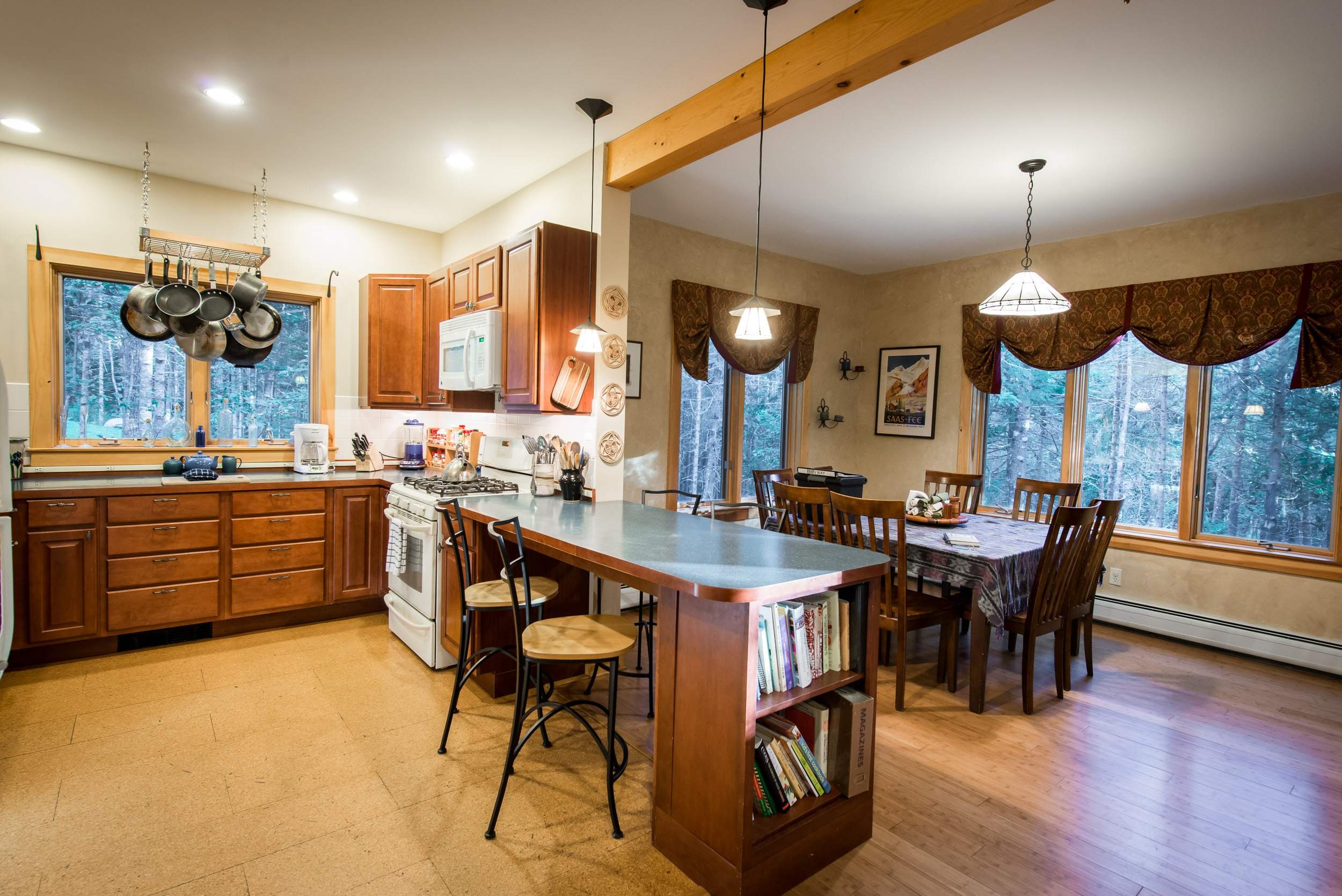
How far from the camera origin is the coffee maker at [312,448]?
4.13 metres

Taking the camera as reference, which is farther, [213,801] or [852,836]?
[213,801]

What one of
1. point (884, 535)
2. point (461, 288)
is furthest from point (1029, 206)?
point (461, 288)

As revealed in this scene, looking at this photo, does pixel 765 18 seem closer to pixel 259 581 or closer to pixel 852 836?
pixel 852 836

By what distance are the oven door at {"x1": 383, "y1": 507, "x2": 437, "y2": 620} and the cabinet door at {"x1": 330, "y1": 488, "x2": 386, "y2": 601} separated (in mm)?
567

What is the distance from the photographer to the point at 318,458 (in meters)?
4.14

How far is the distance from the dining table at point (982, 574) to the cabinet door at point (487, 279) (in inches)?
103

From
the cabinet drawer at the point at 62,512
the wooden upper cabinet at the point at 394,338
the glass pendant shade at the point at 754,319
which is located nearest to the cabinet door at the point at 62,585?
the cabinet drawer at the point at 62,512

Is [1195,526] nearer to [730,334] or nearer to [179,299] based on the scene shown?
[730,334]

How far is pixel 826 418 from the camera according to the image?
236 inches

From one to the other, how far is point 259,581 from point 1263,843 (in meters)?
Result: 4.71

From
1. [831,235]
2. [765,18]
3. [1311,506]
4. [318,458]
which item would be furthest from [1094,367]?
[318,458]

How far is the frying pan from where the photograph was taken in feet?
11.6

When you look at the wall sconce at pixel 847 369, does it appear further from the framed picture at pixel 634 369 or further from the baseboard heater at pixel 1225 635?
the baseboard heater at pixel 1225 635

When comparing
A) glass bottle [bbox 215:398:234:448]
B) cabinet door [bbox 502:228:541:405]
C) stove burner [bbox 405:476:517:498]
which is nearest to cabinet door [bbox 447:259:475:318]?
cabinet door [bbox 502:228:541:405]
